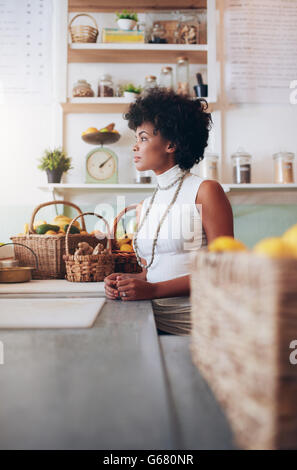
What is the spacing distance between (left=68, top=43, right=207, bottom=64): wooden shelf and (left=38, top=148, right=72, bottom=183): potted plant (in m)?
0.61

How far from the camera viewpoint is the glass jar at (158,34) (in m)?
2.07

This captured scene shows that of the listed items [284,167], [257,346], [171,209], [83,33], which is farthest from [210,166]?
[257,346]

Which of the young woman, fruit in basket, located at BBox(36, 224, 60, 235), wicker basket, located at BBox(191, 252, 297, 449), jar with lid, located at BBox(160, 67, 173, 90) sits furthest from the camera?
jar with lid, located at BBox(160, 67, 173, 90)

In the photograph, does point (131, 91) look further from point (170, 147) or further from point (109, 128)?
point (170, 147)

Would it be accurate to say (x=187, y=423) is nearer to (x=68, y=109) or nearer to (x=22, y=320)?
(x=22, y=320)

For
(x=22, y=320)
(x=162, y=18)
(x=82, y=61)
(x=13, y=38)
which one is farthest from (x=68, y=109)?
(x=22, y=320)

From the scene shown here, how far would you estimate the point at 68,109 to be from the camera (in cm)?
217

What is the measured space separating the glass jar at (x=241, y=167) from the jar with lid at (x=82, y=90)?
0.91 metres

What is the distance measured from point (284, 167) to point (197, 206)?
1147 mm

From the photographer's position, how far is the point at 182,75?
212cm

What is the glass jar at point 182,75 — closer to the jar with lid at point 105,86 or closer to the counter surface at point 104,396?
the jar with lid at point 105,86

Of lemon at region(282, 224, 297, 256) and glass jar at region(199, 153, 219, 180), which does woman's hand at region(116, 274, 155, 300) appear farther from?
glass jar at region(199, 153, 219, 180)

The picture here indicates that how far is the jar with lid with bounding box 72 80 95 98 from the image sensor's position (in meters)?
2.06

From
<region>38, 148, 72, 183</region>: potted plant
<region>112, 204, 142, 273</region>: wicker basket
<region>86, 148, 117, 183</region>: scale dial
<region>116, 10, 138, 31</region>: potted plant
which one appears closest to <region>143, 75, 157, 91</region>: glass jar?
<region>116, 10, 138, 31</region>: potted plant
